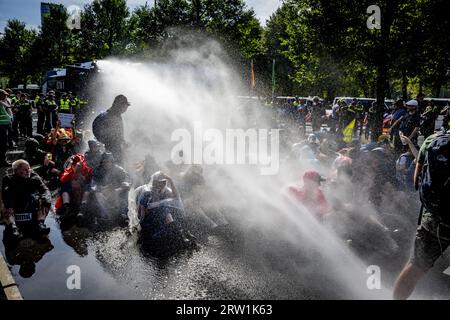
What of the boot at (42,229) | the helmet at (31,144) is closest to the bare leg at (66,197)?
the boot at (42,229)

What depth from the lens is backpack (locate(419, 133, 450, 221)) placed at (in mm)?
2803

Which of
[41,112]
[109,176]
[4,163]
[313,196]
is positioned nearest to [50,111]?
[41,112]

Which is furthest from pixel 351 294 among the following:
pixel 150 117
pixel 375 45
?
pixel 375 45

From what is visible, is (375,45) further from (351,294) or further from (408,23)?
(351,294)

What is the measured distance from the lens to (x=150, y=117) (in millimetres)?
11828

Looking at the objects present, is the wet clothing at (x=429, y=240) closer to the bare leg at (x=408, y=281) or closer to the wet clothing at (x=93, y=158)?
the bare leg at (x=408, y=281)

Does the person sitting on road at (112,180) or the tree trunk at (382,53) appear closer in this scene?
the person sitting on road at (112,180)

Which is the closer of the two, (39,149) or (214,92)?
(39,149)

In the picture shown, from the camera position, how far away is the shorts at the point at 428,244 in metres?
2.89

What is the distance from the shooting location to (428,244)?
116 inches

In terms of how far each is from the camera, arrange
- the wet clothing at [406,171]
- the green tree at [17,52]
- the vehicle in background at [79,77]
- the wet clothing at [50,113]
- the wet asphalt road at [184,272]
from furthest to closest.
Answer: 1. the green tree at [17,52]
2. the vehicle in background at [79,77]
3. the wet clothing at [50,113]
4. the wet clothing at [406,171]
5. the wet asphalt road at [184,272]
